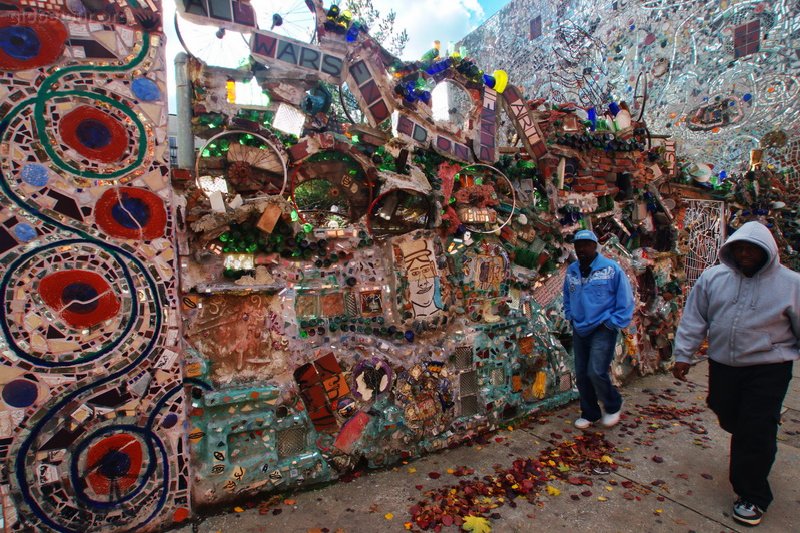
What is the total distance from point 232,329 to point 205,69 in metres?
1.61

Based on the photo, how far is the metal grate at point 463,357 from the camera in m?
3.75

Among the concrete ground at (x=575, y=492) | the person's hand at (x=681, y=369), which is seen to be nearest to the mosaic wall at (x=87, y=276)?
the concrete ground at (x=575, y=492)

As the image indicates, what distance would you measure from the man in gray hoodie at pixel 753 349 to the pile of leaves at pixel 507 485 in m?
0.85

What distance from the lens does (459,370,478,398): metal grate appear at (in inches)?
149

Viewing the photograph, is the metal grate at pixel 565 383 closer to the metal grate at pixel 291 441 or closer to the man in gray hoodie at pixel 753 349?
the man in gray hoodie at pixel 753 349

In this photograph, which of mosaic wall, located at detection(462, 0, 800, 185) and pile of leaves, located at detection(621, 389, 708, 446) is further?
mosaic wall, located at detection(462, 0, 800, 185)

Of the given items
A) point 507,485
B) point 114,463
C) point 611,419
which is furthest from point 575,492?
point 114,463

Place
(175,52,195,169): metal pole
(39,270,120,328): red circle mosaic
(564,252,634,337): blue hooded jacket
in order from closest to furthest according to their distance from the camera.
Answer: (39,270,120,328): red circle mosaic → (175,52,195,169): metal pole → (564,252,634,337): blue hooded jacket

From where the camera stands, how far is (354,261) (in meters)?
3.26

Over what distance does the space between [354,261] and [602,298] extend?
2.10 meters

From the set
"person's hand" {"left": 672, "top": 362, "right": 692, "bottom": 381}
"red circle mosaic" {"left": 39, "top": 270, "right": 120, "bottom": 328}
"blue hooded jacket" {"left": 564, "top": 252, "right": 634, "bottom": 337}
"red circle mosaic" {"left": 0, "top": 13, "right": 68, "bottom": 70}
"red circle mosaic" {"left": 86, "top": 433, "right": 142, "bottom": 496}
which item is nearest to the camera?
"red circle mosaic" {"left": 0, "top": 13, "right": 68, "bottom": 70}

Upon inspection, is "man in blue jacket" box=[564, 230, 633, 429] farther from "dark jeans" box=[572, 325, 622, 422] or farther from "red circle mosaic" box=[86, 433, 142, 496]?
"red circle mosaic" box=[86, 433, 142, 496]

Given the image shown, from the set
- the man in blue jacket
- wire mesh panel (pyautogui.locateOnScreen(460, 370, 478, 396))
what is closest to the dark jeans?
the man in blue jacket

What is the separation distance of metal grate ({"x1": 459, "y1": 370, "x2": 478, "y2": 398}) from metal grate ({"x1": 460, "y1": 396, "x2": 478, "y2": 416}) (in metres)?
0.04
